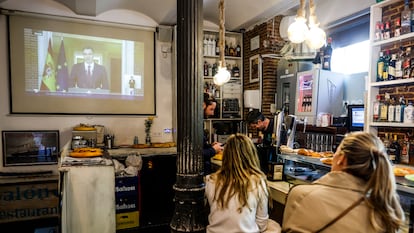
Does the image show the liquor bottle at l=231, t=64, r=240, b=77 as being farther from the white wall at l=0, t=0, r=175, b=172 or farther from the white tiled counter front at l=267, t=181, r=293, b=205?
the white tiled counter front at l=267, t=181, r=293, b=205

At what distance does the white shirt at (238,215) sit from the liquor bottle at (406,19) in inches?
96.2

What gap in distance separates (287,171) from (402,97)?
1684 millimetres

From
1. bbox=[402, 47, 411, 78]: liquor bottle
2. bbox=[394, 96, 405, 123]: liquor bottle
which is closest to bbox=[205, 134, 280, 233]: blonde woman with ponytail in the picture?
bbox=[394, 96, 405, 123]: liquor bottle

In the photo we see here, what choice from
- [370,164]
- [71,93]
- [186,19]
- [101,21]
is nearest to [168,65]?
[101,21]

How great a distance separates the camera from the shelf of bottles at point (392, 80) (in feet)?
10.0

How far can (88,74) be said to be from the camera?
4965 mm

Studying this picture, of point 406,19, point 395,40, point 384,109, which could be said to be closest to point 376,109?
point 384,109

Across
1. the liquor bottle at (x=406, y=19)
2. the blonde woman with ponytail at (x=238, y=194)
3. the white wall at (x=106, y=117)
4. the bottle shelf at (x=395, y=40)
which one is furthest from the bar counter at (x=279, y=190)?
the white wall at (x=106, y=117)

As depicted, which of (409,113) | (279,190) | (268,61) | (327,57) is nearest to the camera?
(279,190)

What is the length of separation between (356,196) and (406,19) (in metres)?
2.69

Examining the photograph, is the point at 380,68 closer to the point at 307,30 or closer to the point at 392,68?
the point at 392,68

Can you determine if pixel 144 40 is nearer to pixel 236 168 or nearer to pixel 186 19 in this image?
pixel 186 19

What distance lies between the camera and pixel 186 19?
1.95 meters

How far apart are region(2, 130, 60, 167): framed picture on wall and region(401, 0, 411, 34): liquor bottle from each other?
4.93 metres
